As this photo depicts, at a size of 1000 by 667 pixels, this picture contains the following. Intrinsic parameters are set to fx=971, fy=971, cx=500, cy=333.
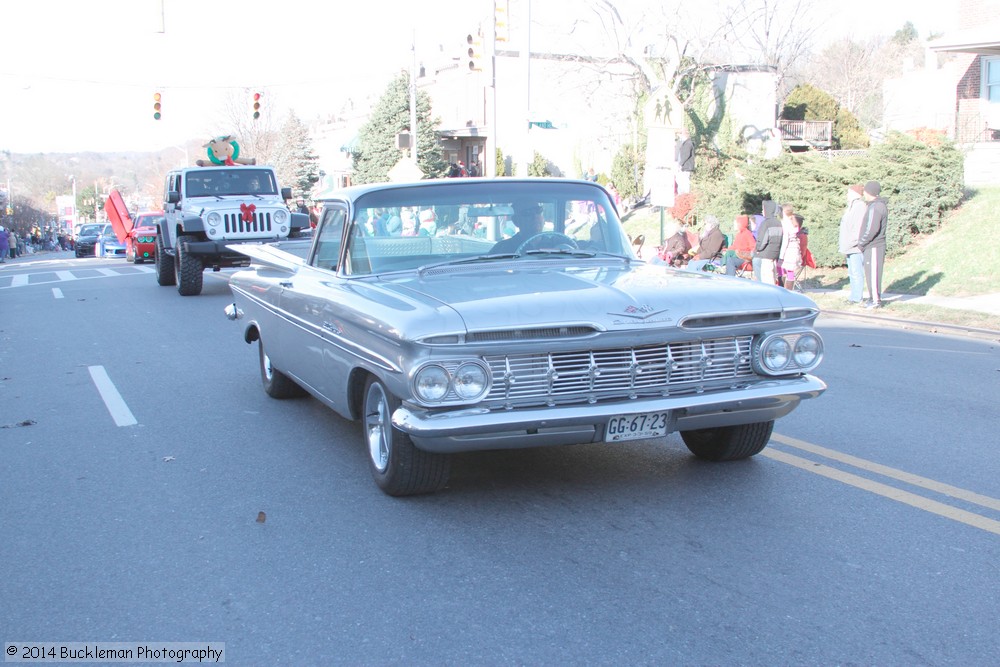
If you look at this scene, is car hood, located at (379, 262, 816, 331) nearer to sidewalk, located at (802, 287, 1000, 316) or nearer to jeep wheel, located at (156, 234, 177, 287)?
sidewalk, located at (802, 287, 1000, 316)

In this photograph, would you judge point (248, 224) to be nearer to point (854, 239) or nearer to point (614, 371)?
point (854, 239)

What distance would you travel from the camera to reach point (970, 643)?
3.47 m

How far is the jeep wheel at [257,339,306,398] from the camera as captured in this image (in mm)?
7746

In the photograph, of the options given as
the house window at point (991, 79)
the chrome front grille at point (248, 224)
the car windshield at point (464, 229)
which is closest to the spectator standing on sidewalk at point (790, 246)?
the chrome front grille at point (248, 224)

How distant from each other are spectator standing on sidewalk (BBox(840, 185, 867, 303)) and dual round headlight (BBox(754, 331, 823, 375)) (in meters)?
10.1

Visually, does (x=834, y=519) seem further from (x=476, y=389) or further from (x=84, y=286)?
(x=84, y=286)

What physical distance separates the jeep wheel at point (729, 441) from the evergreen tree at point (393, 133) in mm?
44364

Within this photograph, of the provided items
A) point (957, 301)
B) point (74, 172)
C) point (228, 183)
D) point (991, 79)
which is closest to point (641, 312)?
point (957, 301)

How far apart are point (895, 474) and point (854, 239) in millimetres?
9720

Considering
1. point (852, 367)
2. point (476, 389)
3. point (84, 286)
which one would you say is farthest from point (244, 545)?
point (84, 286)

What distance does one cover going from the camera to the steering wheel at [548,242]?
6.01 metres

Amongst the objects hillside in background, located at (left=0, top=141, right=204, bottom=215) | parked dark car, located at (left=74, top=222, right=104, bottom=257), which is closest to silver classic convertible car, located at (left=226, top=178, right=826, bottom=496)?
parked dark car, located at (left=74, top=222, right=104, bottom=257)

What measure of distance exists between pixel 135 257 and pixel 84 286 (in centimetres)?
925

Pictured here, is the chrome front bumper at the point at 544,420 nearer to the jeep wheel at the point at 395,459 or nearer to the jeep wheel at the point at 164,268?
the jeep wheel at the point at 395,459
